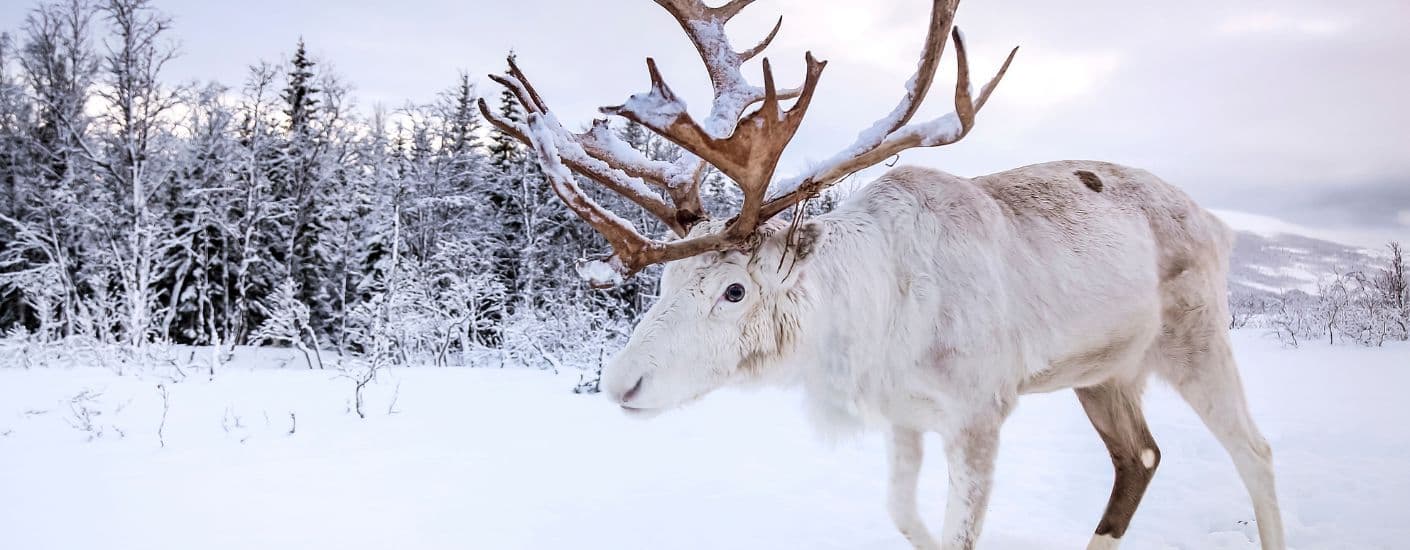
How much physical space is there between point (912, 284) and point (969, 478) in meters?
0.71

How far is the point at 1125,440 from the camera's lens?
11.2 feet

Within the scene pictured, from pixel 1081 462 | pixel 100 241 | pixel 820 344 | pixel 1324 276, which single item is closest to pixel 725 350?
pixel 820 344

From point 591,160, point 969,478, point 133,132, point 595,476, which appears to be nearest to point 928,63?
point 591,160

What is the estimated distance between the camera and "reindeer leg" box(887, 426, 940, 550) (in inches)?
116

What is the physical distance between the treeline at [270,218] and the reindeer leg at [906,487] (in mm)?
11039

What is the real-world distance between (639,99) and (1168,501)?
3.95m

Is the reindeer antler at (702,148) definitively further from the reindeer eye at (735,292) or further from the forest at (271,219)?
the forest at (271,219)

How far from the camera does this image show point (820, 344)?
2.78 metres

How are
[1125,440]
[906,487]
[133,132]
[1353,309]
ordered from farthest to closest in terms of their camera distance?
[133,132] < [1353,309] < [1125,440] < [906,487]

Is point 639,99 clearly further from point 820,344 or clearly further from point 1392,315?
point 1392,315

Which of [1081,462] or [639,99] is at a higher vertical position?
Result: [639,99]

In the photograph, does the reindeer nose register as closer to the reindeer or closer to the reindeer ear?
the reindeer

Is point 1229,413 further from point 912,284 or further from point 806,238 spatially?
point 806,238

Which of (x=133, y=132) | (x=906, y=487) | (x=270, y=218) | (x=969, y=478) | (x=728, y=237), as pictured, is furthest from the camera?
(x=270, y=218)
